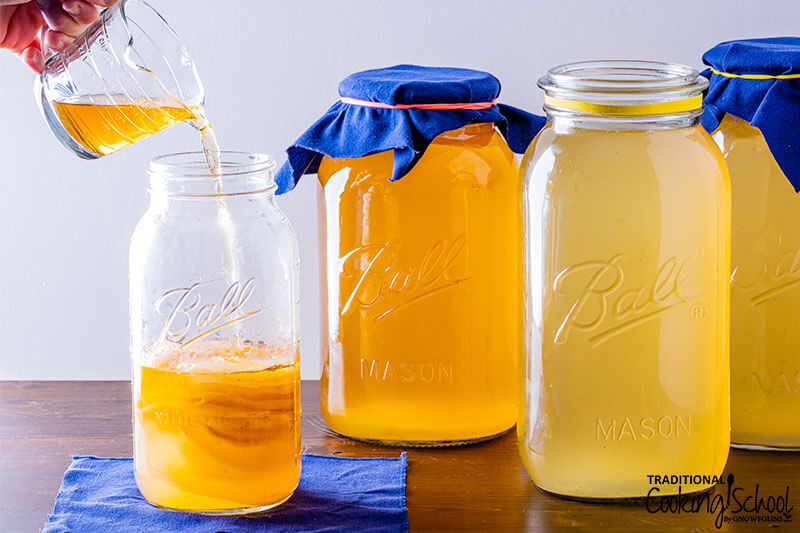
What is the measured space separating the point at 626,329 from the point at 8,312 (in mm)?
811

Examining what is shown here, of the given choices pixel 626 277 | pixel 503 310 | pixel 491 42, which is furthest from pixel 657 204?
pixel 491 42

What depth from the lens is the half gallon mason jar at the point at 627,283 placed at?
867 mm

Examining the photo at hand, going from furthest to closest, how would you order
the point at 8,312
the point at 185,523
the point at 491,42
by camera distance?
the point at 8,312 → the point at 491,42 → the point at 185,523

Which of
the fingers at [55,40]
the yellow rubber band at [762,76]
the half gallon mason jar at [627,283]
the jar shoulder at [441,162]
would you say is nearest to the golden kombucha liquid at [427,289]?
the jar shoulder at [441,162]

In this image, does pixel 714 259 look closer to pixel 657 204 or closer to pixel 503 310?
pixel 657 204

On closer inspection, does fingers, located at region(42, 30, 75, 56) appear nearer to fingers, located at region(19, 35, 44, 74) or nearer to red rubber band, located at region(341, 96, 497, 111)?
fingers, located at region(19, 35, 44, 74)

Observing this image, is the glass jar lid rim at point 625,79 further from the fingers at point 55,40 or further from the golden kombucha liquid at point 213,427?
the fingers at point 55,40

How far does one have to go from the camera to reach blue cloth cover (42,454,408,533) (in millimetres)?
862

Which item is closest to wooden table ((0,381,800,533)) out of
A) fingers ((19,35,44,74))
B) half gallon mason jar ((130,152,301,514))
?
half gallon mason jar ((130,152,301,514))

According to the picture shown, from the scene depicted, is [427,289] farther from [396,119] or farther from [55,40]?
[55,40]

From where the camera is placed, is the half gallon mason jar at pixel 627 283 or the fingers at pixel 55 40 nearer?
the half gallon mason jar at pixel 627 283

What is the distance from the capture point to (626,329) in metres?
0.88

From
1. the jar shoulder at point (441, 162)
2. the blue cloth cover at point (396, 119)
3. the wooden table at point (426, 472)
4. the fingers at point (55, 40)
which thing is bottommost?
the wooden table at point (426, 472)

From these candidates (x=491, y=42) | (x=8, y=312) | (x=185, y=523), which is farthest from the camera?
(x=8, y=312)
